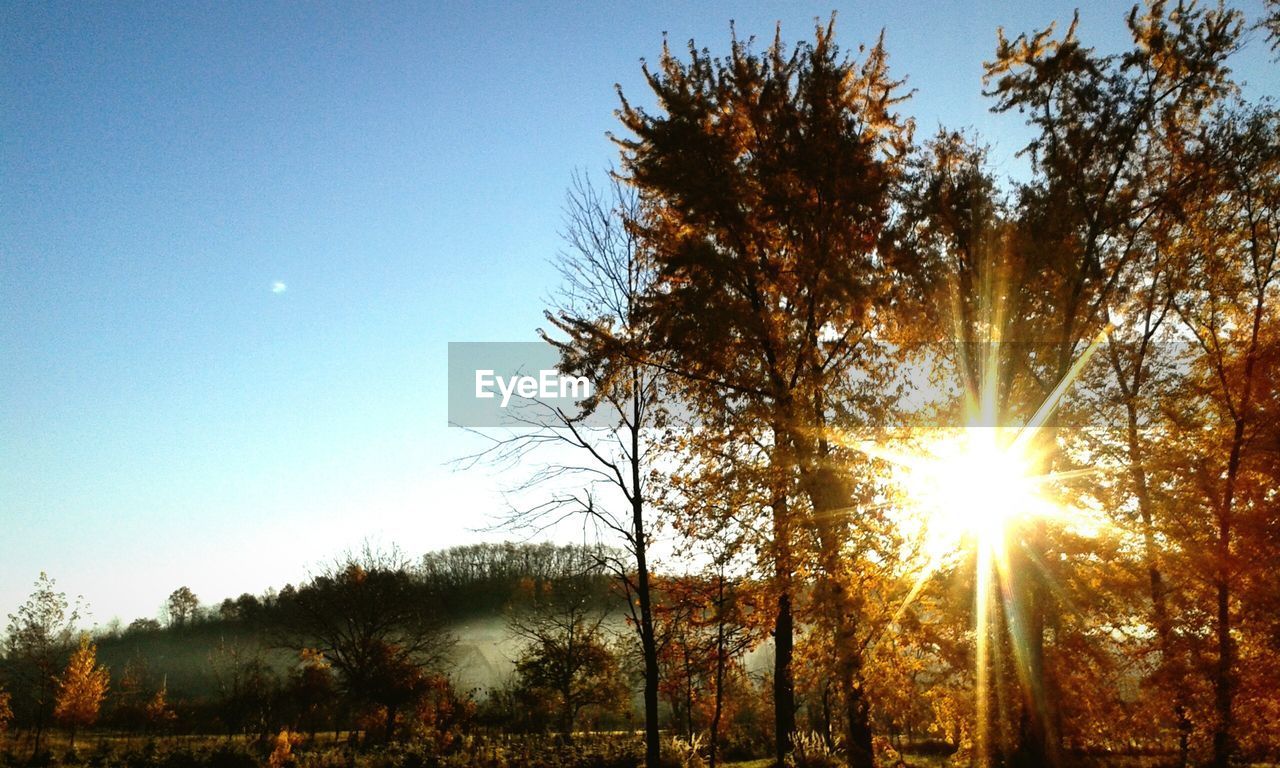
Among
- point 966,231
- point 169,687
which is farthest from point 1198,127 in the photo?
point 169,687

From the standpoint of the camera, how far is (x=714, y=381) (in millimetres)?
9516

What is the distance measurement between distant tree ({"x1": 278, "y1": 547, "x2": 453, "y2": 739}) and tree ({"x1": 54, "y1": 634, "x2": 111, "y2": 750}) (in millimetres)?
7058

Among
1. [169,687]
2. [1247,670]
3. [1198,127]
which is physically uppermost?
[1198,127]

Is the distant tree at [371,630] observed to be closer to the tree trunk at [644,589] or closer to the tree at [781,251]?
the tree trunk at [644,589]

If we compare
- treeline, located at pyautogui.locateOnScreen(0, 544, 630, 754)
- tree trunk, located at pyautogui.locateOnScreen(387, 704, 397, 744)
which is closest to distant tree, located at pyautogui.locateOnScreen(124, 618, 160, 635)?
treeline, located at pyautogui.locateOnScreen(0, 544, 630, 754)

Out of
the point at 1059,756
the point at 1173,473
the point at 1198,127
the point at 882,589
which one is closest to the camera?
the point at 882,589

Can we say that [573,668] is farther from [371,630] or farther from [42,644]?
[42,644]

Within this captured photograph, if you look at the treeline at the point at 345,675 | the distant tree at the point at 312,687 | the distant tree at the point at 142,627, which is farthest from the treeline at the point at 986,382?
the distant tree at the point at 142,627

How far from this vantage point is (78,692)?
90.3ft

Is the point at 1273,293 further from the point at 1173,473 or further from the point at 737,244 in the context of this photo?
the point at 737,244

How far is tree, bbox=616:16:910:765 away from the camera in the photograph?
28.4ft

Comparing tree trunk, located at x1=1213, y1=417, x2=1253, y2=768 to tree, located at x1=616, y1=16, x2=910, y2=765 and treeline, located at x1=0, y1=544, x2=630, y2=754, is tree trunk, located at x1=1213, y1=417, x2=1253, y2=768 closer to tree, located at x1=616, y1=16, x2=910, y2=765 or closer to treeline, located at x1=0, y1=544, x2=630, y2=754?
tree, located at x1=616, y1=16, x2=910, y2=765

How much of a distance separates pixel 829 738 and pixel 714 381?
1221 cm

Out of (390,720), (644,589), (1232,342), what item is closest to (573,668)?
(390,720)
